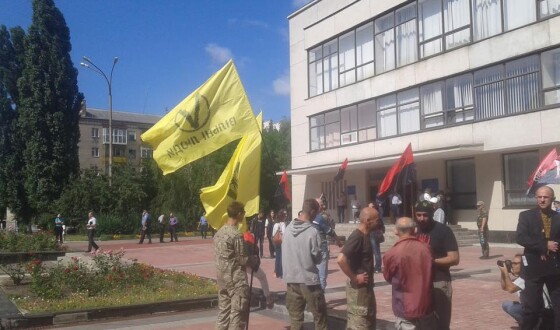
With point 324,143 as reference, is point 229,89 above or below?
below

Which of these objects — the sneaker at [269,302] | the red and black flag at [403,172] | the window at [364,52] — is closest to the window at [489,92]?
the window at [364,52]

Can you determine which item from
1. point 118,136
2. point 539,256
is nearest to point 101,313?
point 539,256

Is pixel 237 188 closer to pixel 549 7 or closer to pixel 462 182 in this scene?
pixel 549 7

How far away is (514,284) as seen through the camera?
7.16 m

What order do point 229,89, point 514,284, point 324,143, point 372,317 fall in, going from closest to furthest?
point 372,317 < point 514,284 < point 229,89 < point 324,143

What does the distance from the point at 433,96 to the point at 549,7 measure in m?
6.32

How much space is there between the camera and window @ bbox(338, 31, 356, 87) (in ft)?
104

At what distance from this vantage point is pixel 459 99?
82.6 ft

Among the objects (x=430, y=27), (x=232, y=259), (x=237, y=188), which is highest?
(x=430, y=27)

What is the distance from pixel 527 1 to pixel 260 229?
42.6 ft

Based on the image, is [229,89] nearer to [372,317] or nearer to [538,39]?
[372,317]

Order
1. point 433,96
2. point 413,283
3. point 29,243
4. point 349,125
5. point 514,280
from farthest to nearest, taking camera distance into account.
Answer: point 349,125 < point 433,96 < point 29,243 < point 514,280 < point 413,283

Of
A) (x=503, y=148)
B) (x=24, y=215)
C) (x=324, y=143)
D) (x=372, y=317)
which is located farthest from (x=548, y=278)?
(x=24, y=215)

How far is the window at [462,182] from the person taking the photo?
2539cm
